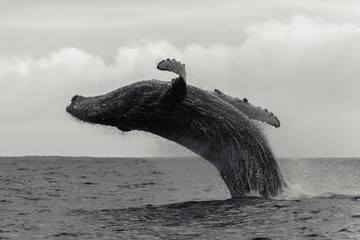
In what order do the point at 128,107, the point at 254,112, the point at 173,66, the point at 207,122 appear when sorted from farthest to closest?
the point at 254,112
the point at 128,107
the point at 207,122
the point at 173,66

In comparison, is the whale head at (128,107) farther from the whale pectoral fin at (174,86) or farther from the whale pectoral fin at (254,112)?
the whale pectoral fin at (254,112)

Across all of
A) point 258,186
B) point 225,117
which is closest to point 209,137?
point 225,117

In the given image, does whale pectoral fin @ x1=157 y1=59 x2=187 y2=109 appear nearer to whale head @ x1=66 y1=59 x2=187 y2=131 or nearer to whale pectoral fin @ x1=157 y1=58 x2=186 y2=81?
whale pectoral fin @ x1=157 y1=58 x2=186 y2=81

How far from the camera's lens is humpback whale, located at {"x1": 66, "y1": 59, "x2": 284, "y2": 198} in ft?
42.1

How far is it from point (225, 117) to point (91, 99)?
9.70 ft

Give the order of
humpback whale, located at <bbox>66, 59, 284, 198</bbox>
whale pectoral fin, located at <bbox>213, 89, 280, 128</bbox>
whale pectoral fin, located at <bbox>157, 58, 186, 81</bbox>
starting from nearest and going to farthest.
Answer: whale pectoral fin, located at <bbox>157, 58, 186, 81</bbox> < humpback whale, located at <bbox>66, 59, 284, 198</bbox> < whale pectoral fin, located at <bbox>213, 89, 280, 128</bbox>

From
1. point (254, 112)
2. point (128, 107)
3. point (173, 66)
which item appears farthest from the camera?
point (254, 112)

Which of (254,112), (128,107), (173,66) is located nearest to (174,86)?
(173,66)

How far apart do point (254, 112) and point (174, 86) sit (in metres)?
2.51

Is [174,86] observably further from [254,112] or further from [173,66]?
[254,112]

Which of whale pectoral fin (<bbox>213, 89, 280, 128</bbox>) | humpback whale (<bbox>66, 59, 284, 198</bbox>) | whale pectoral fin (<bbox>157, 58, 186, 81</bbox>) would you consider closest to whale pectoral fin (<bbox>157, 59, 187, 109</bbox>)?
whale pectoral fin (<bbox>157, 58, 186, 81</bbox>)

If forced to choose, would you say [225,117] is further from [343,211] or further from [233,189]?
[343,211]

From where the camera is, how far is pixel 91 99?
1363 cm

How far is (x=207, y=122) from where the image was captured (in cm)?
1283
